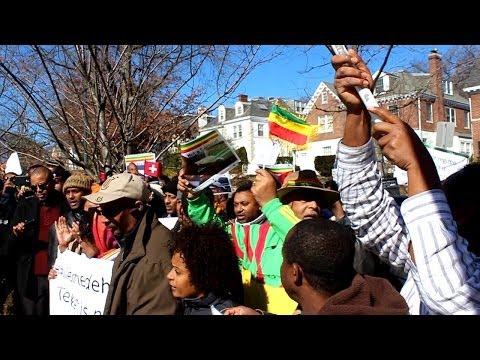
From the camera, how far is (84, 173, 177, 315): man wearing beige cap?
109 inches

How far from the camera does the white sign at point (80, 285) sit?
11.2 ft

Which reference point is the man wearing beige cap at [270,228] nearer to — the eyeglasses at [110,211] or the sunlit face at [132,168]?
the eyeglasses at [110,211]

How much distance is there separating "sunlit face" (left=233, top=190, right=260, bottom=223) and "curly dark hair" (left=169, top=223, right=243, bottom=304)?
126 cm

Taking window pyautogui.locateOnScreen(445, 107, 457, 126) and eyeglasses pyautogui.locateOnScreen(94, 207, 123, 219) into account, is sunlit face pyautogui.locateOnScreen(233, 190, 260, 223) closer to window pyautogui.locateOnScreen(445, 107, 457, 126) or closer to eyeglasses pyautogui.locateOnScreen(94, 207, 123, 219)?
eyeglasses pyautogui.locateOnScreen(94, 207, 123, 219)

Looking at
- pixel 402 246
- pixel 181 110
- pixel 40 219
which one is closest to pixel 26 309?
pixel 40 219

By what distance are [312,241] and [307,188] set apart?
65.0 inches

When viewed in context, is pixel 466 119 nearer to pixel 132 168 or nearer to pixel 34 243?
pixel 132 168

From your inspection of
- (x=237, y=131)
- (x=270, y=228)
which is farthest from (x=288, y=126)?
(x=237, y=131)

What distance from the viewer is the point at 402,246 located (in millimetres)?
1987

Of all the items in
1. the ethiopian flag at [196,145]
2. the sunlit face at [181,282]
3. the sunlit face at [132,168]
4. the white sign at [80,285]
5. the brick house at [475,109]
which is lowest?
the white sign at [80,285]

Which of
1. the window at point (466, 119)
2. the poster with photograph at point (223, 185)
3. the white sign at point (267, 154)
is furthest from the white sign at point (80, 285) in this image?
the window at point (466, 119)
